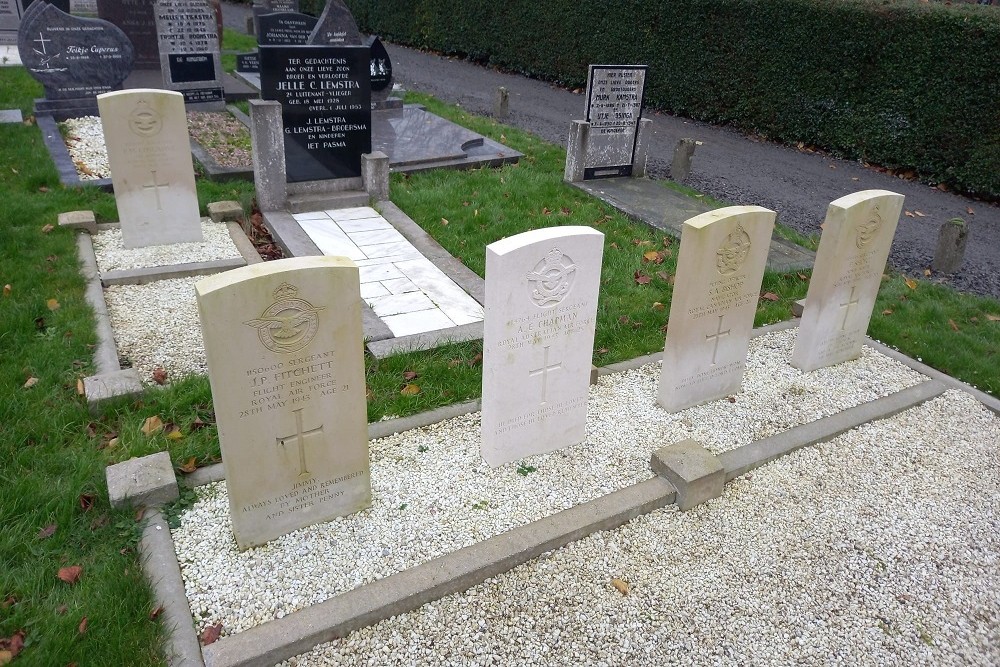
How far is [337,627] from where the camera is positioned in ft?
9.80

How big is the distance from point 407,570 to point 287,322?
1242mm

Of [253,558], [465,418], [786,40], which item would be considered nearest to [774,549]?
[465,418]

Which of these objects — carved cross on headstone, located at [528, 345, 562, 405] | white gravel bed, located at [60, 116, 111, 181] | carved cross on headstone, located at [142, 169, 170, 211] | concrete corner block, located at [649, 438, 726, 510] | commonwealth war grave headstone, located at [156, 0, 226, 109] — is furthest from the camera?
commonwealth war grave headstone, located at [156, 0, 226, 109]

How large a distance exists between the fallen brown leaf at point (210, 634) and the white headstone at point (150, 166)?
15.4 ft

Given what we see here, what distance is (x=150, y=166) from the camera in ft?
21.1

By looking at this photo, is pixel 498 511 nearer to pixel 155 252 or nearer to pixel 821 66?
pixel 155 252

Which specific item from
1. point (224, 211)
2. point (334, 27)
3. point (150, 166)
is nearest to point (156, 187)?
point (150, 166)

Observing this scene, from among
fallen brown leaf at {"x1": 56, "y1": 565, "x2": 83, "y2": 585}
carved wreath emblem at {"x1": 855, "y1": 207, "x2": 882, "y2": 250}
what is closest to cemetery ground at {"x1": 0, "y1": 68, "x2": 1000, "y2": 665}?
fallen brown leaf at {"x1": 56, "y1": 565, "x2": 83, "y2": 585}

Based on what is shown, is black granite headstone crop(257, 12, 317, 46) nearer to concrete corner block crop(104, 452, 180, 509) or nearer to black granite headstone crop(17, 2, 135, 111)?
black granite headstone crop(17, 2, 135, 111)

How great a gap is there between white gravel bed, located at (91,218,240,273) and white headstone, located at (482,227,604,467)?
371cm

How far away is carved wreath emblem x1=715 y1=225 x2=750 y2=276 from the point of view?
436cm

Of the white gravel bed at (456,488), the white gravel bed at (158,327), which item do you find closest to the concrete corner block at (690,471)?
the white gravel bed at (456,488)

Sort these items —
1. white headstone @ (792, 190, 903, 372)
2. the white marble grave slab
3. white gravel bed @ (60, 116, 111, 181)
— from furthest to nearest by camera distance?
white gravel bed @ (60, 116, 111, 181) → the white marble grave slab → white headstone @ (792, 190, 903, 372)

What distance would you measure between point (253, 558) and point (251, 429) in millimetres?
629
